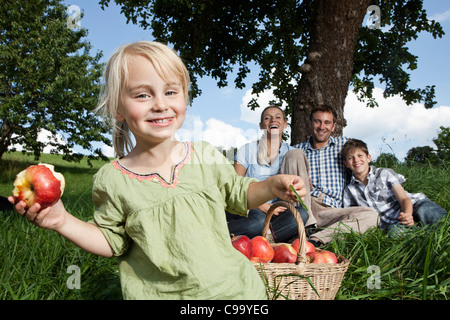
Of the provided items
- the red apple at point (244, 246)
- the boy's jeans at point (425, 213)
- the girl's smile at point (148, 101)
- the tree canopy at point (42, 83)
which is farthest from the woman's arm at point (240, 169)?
the tree canopy at point (42, 83)

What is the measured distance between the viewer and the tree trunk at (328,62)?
627 cm

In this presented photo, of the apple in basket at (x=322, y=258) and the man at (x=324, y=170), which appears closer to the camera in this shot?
the apple in basket at (x=322, y=258)

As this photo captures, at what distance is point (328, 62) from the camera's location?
6398mm

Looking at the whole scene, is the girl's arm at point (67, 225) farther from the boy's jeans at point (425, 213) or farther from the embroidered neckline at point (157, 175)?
the boy's jeans at point (425, 213)

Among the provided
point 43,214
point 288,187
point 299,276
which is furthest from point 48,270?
point 288,187

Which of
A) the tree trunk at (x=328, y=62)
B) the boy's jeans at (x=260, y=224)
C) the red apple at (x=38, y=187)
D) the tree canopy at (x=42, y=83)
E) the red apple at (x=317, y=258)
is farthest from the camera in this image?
the tree canopy at (x=42, y=83)

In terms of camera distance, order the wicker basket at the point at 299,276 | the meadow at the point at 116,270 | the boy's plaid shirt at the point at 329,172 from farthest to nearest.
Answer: the boy's plaid shirt at the point at 329,172 → the meadow at the point at 116,270 → the wicker basket at the point at 299,276

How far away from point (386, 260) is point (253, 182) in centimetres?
175

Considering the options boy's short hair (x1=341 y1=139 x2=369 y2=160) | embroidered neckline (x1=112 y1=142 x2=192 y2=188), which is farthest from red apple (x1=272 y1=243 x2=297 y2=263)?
boy's short hair (x1=341 y1=139 x2=369 y2=160)

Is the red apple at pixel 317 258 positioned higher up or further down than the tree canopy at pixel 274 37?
further down

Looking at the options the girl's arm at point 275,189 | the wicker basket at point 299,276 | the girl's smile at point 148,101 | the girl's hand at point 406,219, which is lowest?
the wicker basket at point 299,276

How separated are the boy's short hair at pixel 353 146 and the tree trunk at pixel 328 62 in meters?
1.52

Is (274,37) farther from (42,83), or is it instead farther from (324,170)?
(42,83)

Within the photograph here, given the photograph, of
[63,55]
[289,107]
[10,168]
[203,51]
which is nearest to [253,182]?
[203,51]
